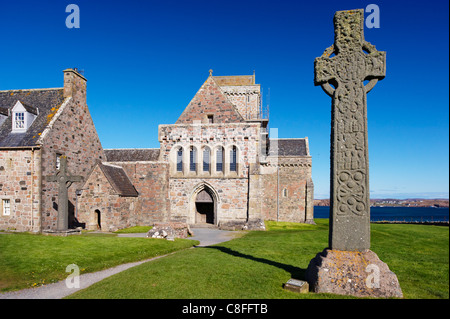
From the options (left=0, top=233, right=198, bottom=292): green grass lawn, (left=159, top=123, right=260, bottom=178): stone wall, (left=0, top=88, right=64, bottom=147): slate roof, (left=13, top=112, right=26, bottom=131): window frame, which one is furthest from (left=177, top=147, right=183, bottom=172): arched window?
(left=13, top=112, right=26, bottom=131): window frame

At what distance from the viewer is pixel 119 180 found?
2619 cm

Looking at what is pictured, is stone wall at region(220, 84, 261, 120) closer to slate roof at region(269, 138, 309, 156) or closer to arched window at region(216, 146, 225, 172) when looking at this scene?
slate roof at region(269, 138, 309, 156)

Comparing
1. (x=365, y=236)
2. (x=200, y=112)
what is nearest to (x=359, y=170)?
(x=365, y=236)

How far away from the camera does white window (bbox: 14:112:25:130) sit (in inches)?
884

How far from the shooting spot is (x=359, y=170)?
7816mm

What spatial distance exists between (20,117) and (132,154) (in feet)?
41.1

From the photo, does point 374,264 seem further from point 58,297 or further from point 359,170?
point 58,297

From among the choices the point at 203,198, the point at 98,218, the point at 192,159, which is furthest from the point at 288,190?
the point at 98,218

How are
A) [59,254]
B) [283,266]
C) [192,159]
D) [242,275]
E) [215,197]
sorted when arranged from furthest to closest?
1. [192,159]
2. [215,197]
3. [59,254]
4. [283,266]
5. [242,275]

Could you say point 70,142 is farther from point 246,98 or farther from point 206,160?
point 246,98

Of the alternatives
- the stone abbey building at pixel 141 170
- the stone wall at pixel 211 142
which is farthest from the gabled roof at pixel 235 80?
the stone wall at pixel 211 142

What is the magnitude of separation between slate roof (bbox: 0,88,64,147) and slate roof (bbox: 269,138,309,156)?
80.3 ft

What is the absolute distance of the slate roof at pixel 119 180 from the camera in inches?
963
